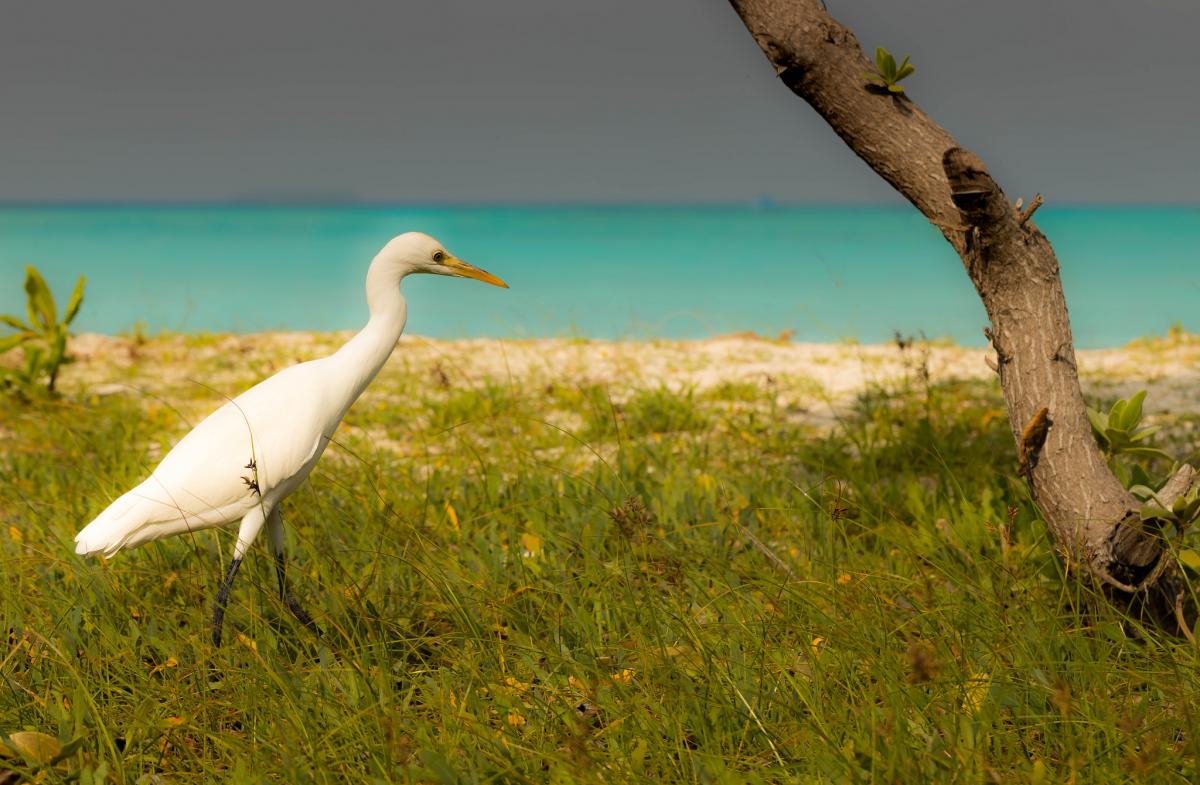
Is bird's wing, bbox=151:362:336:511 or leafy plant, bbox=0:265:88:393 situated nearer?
bird's wing, bbox=151:362:336:511

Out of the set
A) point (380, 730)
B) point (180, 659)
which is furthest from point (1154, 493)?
point (180, 659)

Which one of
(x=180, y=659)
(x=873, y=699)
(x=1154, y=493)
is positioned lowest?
(x=180, y=659)

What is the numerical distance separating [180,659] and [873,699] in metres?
1.77

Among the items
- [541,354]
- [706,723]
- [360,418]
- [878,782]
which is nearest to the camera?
[878,782]

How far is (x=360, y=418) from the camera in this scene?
20.9ft

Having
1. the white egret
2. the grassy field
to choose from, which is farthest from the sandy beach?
the white egret

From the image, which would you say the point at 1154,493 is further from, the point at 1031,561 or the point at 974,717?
the point at 974,717

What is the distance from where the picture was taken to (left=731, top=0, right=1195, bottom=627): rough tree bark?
2.73m

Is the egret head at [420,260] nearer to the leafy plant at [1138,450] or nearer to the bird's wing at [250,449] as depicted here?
the bird's wing at [250,449]

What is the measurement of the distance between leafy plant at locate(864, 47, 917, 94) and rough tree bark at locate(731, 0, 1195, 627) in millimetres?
30

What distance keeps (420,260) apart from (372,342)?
291 millimetres

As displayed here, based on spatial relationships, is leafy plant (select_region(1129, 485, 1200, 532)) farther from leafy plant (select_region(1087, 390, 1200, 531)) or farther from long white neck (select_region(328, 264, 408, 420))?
long white neck (select_region(328, 264, 408, 420))

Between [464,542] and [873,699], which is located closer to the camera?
[873,699]

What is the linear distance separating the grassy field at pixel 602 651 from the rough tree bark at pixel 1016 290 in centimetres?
15
